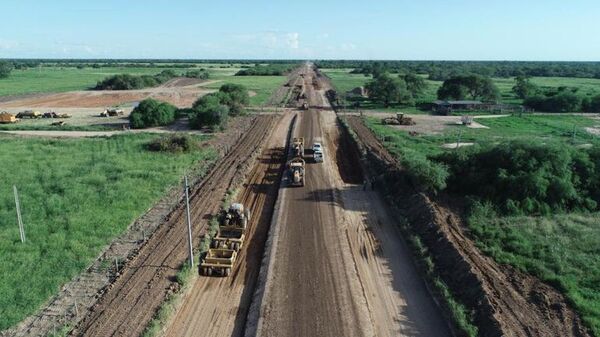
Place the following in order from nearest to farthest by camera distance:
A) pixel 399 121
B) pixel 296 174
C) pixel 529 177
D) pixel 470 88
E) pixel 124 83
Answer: pixel 529 177 < pixel 296 174 < pixel 399 121 < pixel 470 88 < pixel 124 83

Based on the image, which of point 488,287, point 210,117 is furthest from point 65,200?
point 210,117

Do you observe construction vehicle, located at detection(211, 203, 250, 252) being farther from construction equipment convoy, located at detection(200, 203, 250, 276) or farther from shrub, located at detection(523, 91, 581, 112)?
shrub, located at detection(523, 91, 581, 112)

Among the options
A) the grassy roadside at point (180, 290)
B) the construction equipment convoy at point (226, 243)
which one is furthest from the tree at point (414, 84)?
the grassy roadside at point (180, 290)

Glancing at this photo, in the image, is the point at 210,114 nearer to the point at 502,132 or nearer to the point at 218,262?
the point at 502,132

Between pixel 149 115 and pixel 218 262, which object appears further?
pixel 149 115

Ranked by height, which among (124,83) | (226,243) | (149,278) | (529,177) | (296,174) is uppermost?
(124,83)

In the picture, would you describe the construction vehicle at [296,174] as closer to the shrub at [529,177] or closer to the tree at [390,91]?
the shrub at [529,177]

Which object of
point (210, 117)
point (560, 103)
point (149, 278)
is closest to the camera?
point (149, 278)
